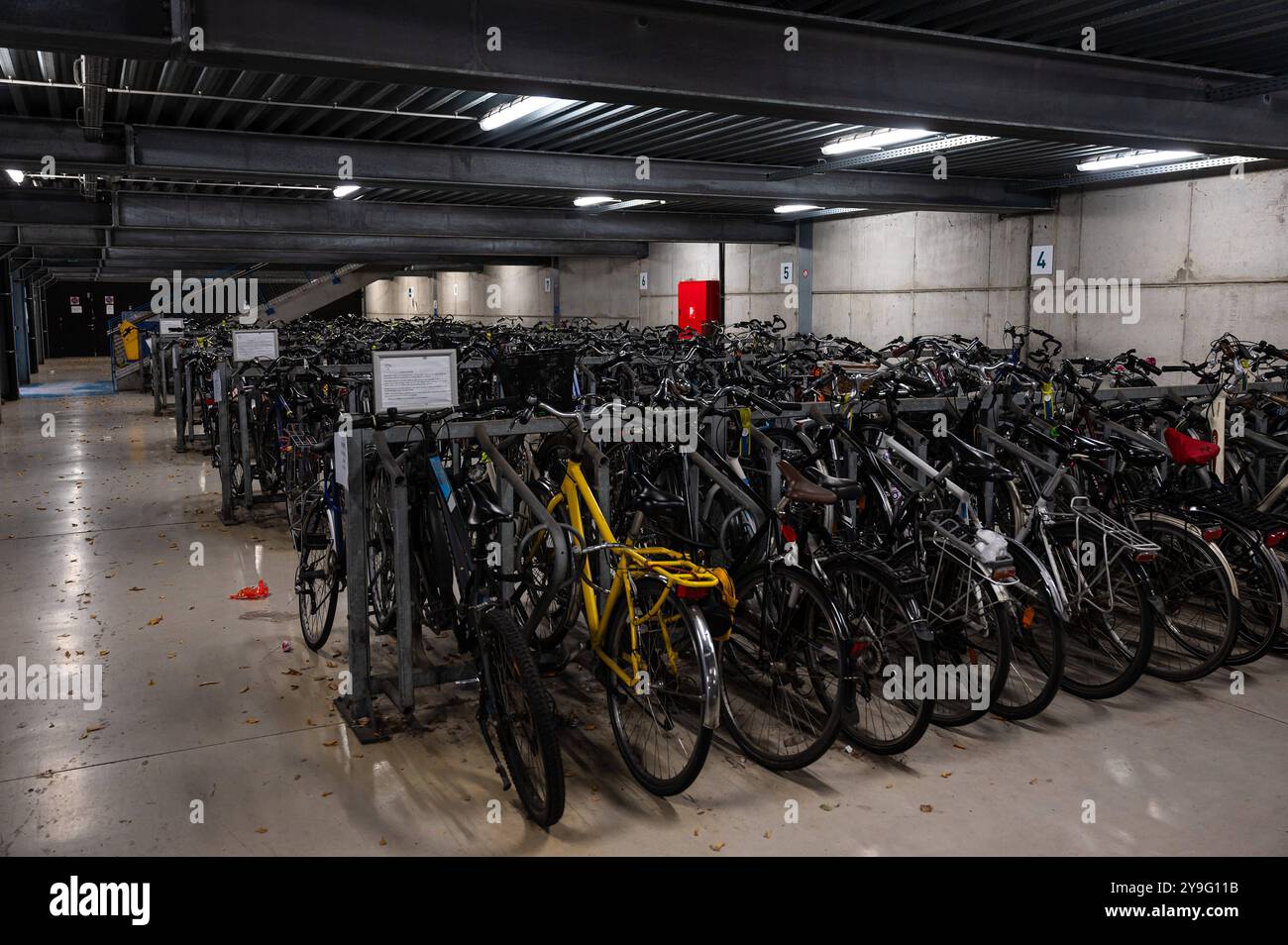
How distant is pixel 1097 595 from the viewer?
365 cm

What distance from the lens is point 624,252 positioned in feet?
56.6

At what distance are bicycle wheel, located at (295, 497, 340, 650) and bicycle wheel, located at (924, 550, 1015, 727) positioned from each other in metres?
2.34

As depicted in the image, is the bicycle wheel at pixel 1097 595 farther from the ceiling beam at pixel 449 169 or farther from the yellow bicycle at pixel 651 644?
the ceiling beam at pixel 449 169

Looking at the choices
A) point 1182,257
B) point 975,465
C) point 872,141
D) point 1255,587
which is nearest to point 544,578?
point 975,465

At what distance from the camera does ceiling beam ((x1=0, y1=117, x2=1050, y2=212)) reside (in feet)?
21.8

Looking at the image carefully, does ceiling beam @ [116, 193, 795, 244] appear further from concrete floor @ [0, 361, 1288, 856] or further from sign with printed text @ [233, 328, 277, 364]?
concrete floor @ [0, 361, 1288, 856]

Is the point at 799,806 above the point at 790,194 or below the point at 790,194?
below

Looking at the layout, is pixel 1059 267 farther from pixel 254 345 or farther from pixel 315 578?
pixel 315 578

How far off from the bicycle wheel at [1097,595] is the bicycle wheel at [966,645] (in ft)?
1.34

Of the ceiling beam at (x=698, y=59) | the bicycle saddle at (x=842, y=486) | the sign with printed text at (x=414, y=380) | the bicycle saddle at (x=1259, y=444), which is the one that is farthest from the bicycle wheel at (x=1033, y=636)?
the ceiling beam at (x=698, y=59)

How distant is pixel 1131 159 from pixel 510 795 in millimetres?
7670
